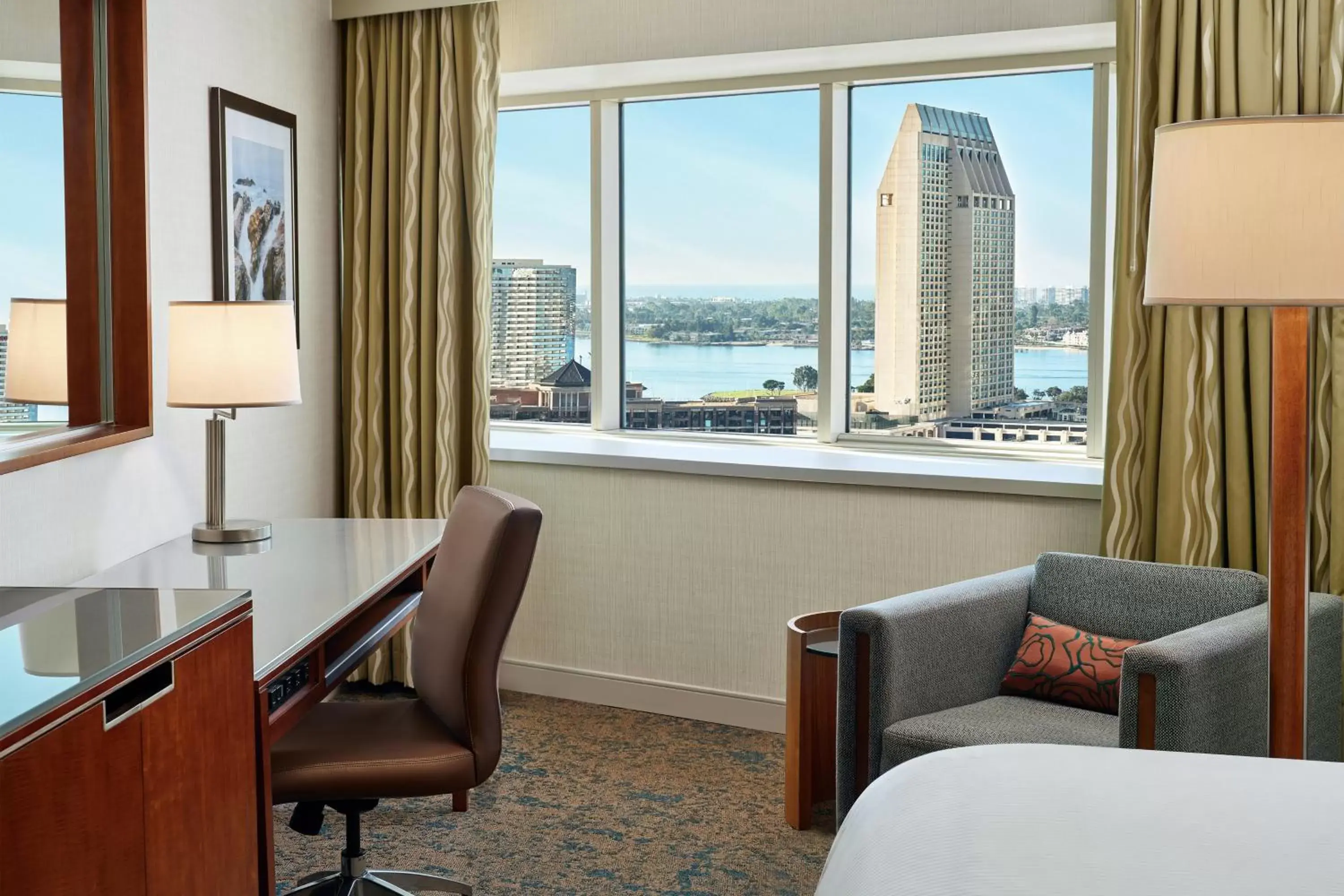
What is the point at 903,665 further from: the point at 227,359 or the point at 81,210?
the point at 81,210

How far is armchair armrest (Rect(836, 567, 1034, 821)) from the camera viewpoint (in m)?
2.62

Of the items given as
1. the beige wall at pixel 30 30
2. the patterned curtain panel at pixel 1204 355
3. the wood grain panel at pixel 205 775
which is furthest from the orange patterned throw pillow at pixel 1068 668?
the beige wall at pixel 30 30

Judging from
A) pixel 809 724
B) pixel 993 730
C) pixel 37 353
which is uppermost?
pixel 37 353

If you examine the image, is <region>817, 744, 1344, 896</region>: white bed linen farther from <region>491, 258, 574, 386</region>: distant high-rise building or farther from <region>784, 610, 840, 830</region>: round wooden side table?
<region>491, 258, 574, 386</region>: distant high-rise building

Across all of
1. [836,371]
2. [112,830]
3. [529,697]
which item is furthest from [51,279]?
[836,371]

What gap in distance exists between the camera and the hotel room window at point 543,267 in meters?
4.32

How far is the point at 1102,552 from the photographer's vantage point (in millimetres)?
3205

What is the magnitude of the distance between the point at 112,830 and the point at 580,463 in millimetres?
2425

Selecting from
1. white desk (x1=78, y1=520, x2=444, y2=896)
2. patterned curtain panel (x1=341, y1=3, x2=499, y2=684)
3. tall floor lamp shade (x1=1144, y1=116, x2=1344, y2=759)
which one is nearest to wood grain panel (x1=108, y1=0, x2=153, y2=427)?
white desk (x1=78, y1=520, x2=444, y2=896)

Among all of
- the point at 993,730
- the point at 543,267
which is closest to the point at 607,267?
the point at 543,267

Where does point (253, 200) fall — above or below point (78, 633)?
above

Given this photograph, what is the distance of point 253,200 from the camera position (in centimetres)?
351

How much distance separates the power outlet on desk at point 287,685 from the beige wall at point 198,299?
72 centimetres

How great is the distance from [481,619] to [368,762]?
342 mm
